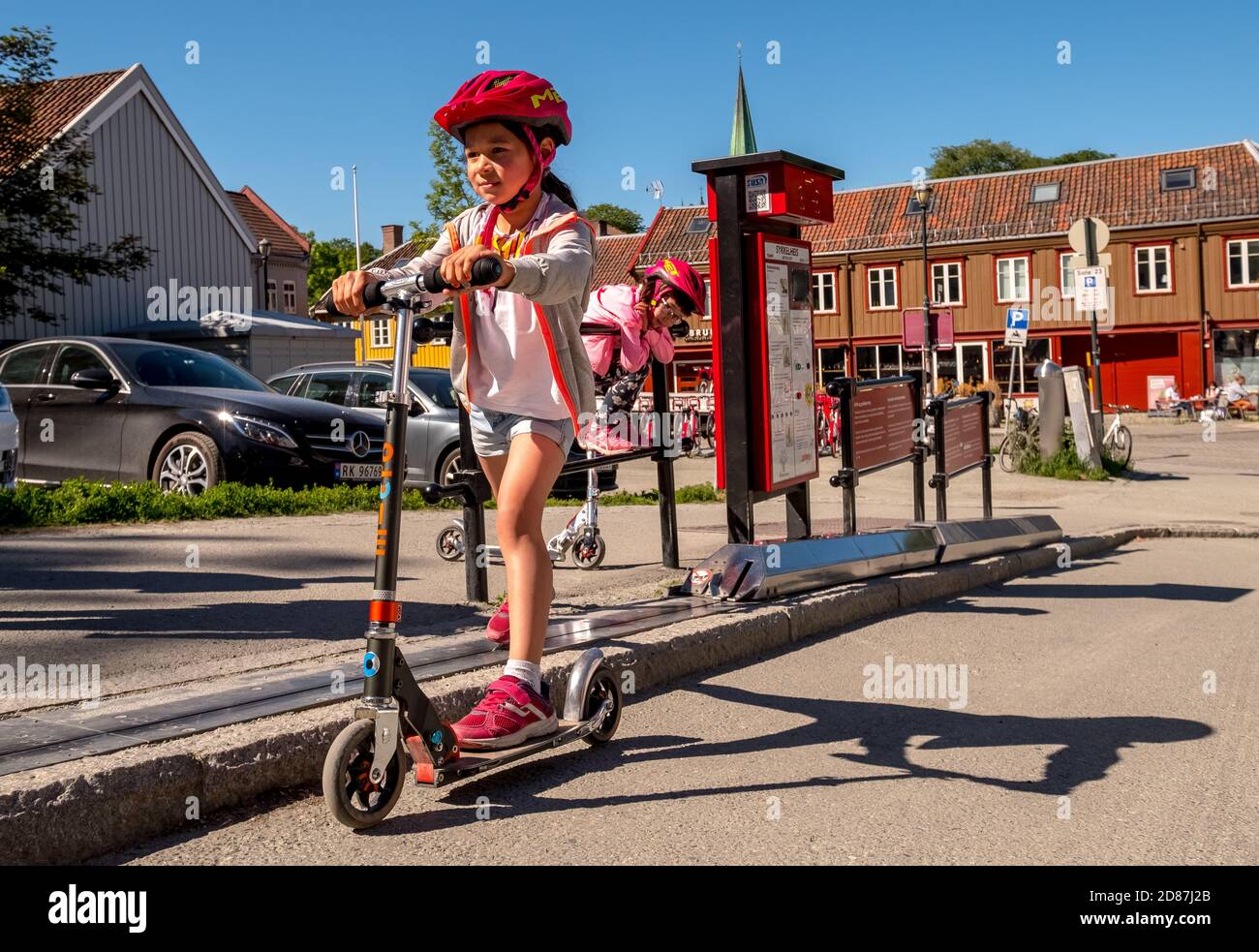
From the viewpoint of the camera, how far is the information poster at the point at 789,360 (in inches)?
289

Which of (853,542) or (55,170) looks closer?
(853,542)

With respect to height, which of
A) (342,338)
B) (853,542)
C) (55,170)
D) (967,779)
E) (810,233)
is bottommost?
(967,779)

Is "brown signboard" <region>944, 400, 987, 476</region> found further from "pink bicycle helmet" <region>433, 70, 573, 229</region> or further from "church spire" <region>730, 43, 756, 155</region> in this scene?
"church spire" <region>730, 43, 756, 155</region>

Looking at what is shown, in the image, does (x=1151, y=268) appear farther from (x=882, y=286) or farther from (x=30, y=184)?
(x=30, y=184)

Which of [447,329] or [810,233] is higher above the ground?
[810,233]

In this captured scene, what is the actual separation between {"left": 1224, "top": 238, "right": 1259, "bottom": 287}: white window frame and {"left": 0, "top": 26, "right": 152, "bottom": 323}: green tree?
36.5 meters

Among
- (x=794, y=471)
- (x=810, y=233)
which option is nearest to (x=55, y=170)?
(x=794, y=471)

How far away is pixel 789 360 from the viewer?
760 cm

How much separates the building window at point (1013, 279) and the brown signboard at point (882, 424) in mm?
40554

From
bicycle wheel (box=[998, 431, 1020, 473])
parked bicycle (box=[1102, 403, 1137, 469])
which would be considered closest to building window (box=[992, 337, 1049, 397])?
parked bicycle (box=[1102, 403, 1137, 469])

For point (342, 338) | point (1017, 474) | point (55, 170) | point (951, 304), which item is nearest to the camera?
point (1017, 474)

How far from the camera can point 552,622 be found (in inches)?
222

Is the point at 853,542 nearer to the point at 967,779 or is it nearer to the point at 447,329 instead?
the point at 967,779

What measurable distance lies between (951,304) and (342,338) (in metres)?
27.1
